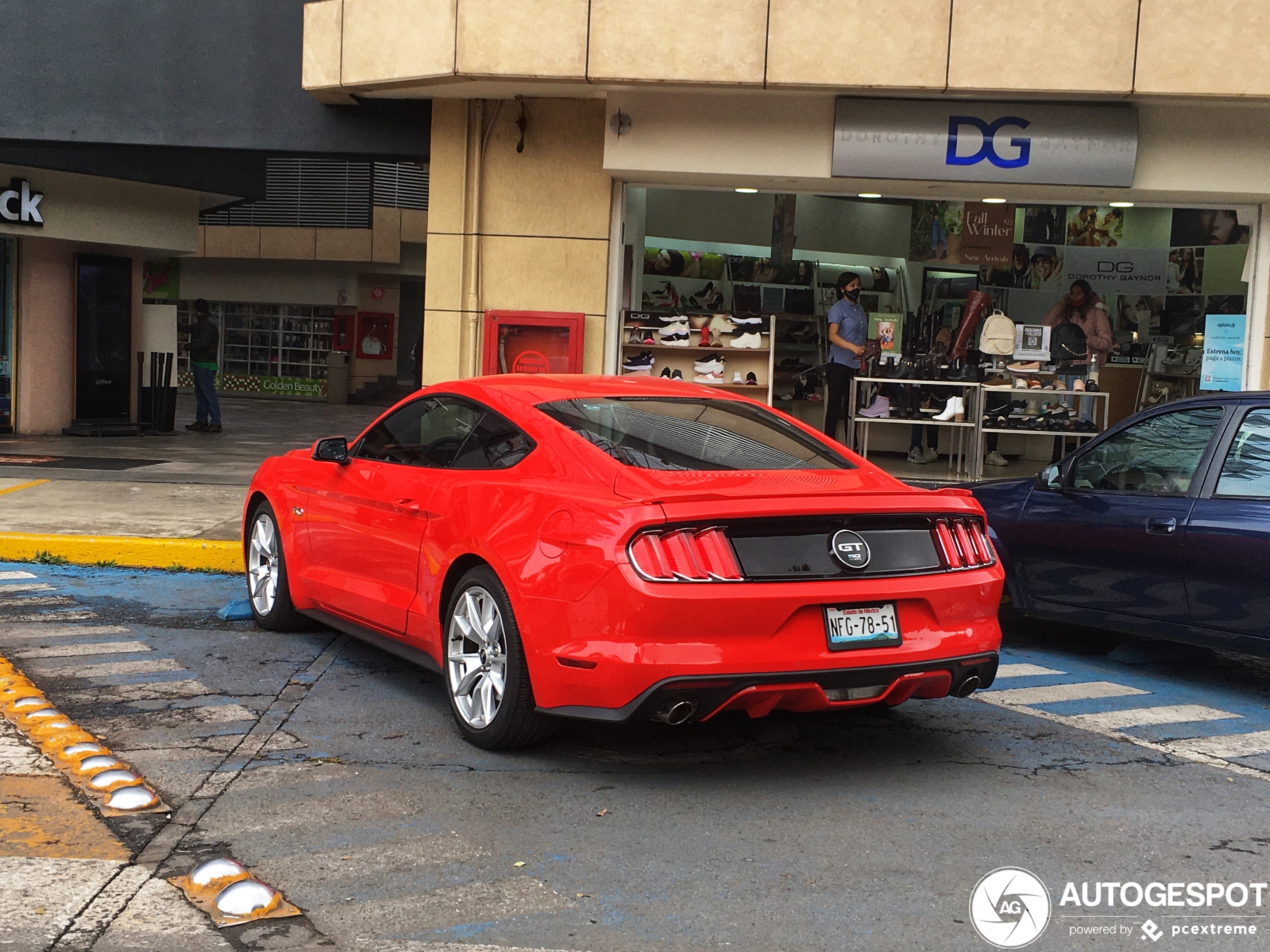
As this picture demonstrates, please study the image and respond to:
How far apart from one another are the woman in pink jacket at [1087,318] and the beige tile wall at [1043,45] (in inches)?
169

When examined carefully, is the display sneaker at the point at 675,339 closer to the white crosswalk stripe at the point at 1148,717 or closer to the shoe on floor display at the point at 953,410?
the shoe on floor display at the point at 953,410

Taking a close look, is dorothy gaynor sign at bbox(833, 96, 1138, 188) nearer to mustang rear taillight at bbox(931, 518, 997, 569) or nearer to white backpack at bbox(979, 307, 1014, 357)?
white backpack at bbox(979, 307, 1014, 357)

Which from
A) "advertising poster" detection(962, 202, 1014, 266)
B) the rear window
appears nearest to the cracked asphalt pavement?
the rear window

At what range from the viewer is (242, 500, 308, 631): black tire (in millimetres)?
7137

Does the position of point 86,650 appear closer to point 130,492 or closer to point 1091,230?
point 130,492

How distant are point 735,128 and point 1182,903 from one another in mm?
9105

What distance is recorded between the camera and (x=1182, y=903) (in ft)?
12.7

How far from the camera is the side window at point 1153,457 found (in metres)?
6.69

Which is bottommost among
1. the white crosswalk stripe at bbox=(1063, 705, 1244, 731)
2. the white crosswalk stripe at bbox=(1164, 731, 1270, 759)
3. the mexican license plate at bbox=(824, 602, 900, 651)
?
the white crosswalk stripe at bbox=(1063, 705, 1244, 731)

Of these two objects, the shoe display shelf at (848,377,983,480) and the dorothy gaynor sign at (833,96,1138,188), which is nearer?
the dorothy gaynor sign at (833,96,1138,188)

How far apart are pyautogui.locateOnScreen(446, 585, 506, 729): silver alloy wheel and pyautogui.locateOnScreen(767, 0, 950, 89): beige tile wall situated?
7127mm

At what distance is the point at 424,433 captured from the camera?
6.14 m

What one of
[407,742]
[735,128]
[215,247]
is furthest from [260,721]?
[215,247]

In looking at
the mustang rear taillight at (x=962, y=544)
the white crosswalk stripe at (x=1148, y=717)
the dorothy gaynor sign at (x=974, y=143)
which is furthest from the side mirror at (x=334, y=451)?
the dorothy gaynor sign at (x=974, y=143)
